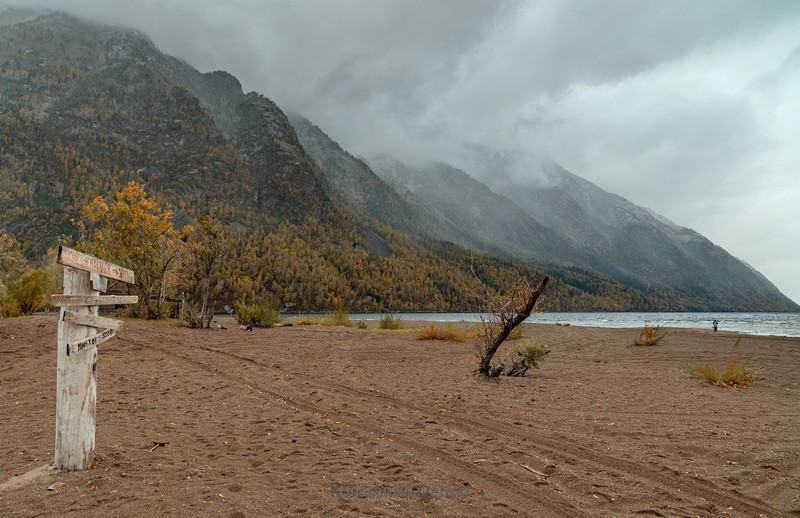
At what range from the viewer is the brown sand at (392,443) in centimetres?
414

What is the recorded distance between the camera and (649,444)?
6.00 m

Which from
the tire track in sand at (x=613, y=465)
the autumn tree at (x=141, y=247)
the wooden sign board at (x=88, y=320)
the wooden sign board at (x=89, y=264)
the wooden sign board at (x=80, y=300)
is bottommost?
the tire track in sand at (x=613, y=465)

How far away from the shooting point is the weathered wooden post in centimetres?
422

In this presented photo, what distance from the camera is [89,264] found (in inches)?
173

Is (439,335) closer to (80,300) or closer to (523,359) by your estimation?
(523,359)

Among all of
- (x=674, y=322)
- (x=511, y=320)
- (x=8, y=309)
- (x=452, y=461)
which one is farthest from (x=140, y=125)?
(x=452, y=461)

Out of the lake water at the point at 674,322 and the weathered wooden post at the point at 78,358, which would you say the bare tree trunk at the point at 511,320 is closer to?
the weathered wooden post at the point at 78,358

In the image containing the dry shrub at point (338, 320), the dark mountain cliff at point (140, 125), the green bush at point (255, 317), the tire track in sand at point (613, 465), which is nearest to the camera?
the tire track in sand at point (613, 465)

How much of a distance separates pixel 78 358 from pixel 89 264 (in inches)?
36.6

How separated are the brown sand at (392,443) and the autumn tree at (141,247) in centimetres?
1094

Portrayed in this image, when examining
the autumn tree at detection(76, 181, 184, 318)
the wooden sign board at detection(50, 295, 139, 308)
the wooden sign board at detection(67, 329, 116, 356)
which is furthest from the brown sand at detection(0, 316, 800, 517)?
the autumn tree at detection(76, 181, 184, 318)

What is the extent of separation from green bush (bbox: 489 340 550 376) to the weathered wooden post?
8877mm

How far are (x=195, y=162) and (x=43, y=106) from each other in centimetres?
4038

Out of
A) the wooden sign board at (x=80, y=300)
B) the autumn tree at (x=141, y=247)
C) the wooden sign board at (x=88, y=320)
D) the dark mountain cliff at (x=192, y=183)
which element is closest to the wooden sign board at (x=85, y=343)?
the wooden sign board at (x=88, y=320)
